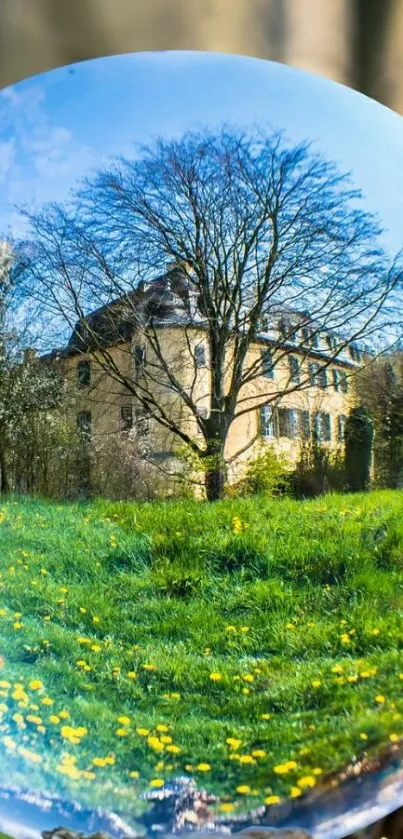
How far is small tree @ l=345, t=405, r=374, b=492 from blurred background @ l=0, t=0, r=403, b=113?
141 centimetres

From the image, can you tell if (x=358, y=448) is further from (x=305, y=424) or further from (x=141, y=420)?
(x=141, y=420)

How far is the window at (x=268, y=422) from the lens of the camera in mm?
954

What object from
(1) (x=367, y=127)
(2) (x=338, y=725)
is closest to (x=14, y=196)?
(1) (x=367, y=127)

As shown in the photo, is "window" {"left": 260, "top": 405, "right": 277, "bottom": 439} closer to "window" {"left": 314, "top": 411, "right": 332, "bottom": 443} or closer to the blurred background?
"window" {"left": 314, "top": 411, "right": 332, "bottom": 443}

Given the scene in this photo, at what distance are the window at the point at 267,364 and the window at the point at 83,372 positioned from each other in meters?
0.19

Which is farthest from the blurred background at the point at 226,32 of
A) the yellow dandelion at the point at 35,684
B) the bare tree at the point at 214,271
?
the yellow dandelion at the point at 35,684

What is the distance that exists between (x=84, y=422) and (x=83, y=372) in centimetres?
5

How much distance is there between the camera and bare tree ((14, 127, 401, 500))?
0.96 m

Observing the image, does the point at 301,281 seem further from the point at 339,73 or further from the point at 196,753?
the point at 339,73

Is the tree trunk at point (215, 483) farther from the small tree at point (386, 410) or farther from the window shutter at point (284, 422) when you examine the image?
the small tree at point (386, 410)

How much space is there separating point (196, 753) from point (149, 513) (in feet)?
0.84

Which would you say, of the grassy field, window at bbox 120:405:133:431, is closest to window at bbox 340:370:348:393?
the grassy field

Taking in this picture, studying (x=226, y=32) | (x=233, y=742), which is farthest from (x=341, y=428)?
(x=226, y=32)

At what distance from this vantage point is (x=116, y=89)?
3.35ft
